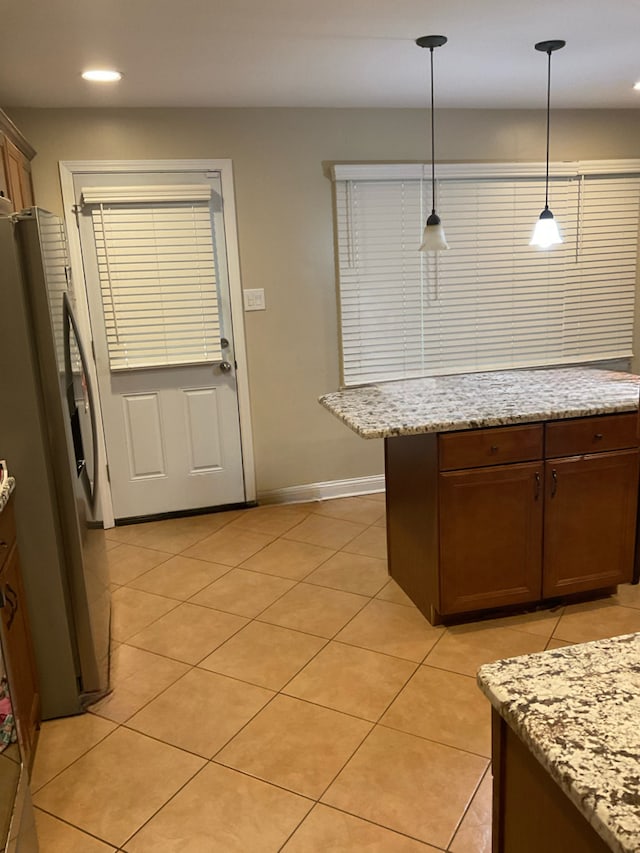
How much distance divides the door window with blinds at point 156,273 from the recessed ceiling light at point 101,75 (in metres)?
0.66

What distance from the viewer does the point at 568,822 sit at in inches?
33.0

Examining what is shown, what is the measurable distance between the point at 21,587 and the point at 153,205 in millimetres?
2383

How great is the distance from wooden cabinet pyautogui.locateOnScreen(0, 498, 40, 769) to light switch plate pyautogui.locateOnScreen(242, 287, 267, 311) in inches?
86.2

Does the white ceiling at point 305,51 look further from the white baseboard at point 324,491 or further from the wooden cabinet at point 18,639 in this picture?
the white baseboard at point 324,491

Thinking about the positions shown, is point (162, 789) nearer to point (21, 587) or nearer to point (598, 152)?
point (21, 587)

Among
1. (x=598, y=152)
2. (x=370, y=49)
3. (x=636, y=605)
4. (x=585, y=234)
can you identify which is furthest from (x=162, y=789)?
(x=598, y=152)

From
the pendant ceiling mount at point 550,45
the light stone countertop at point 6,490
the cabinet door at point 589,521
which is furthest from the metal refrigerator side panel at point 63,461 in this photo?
the pendant ceiling mount at point 550,45

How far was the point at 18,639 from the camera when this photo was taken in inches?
78.5

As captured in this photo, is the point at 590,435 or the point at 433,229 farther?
the point at 433,229

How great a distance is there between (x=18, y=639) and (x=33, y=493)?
45cm

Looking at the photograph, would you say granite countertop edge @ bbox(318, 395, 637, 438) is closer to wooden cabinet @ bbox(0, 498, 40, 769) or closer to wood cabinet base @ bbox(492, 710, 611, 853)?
wooden cabinet @ bbox(0, 498, 40, 769)

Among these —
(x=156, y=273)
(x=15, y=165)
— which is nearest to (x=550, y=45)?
(x=156, y=273)

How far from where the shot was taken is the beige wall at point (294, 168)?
11.9ft

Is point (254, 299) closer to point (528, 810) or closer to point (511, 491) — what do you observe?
point (511, 491)
